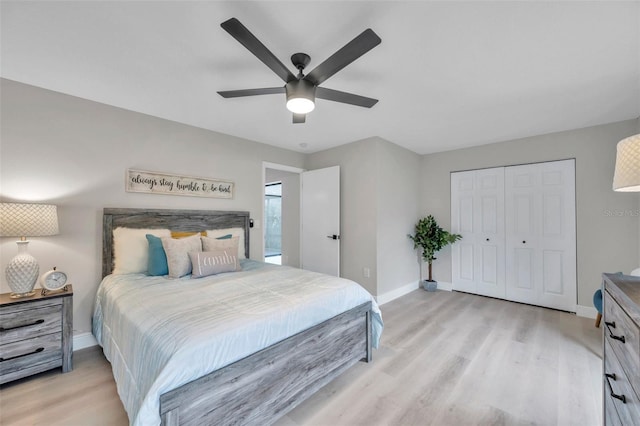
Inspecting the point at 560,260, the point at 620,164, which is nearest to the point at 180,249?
the point at 620,164

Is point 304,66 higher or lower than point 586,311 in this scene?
higher

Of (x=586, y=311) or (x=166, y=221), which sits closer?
(x=166, y=221)

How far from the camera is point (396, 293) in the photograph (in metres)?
4.05

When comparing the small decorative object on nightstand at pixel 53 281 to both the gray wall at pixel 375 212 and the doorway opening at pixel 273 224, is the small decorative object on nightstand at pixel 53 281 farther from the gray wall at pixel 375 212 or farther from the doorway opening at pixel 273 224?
the doorway opening at pixel 273 224

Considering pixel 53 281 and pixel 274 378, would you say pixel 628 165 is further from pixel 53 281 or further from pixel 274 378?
pixel 53 281

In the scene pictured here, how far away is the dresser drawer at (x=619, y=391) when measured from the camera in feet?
3.05

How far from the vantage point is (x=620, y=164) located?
1267 mm

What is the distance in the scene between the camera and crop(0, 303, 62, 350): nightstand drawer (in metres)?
1.89

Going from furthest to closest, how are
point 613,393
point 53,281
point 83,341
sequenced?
point 83,341 → point 53,281 → point 613,393

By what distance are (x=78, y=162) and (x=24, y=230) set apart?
2.63ft

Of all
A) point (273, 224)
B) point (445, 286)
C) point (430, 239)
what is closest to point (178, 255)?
point (430, 239)

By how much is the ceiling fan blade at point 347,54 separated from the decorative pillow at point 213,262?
6.11ft

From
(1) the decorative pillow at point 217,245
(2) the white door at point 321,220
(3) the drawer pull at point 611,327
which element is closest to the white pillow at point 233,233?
(1) the decorative pillow at point 217,245

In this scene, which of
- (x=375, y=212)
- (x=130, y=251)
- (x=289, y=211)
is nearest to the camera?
(x=130, y=251)
